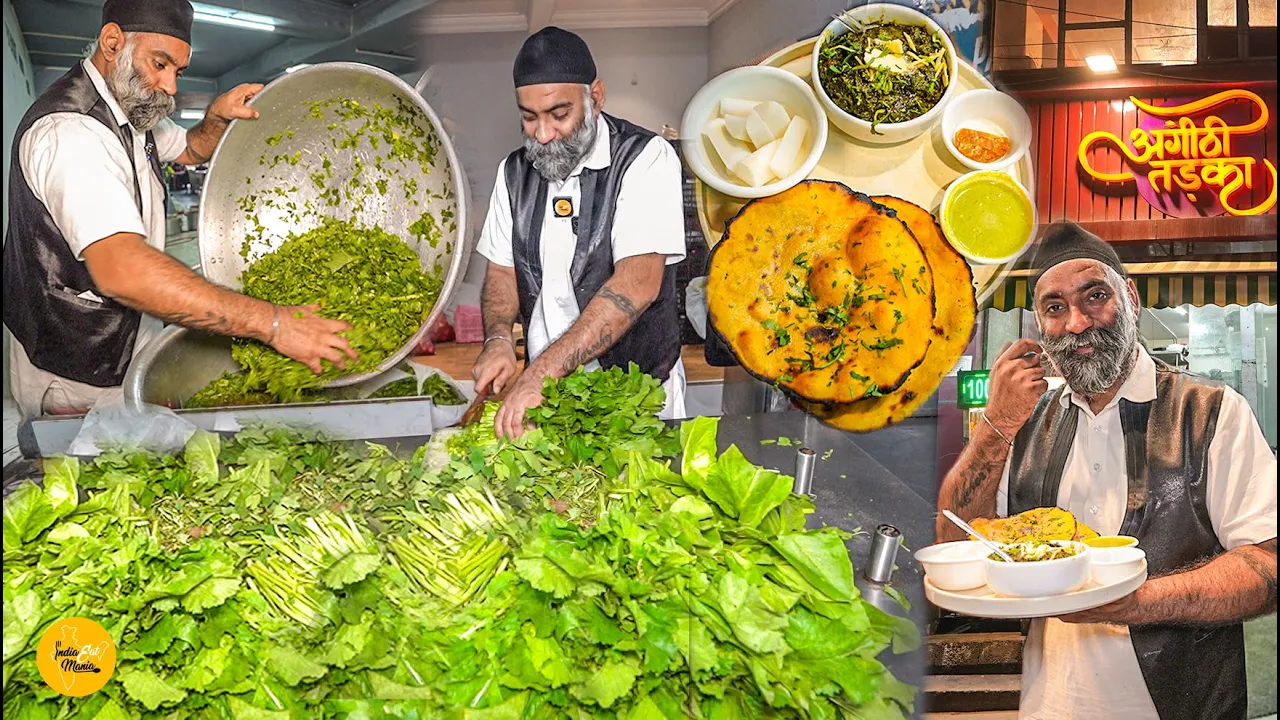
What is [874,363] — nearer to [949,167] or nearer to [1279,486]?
[949,167]

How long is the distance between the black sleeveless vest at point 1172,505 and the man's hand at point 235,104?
2.18 m

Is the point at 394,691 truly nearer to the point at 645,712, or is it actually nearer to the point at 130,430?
the point at 645,712

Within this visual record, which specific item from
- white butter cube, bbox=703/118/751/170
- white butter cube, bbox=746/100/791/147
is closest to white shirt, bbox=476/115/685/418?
white butter cube, bbox=703/118/751/170

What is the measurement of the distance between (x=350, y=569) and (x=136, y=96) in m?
1.26

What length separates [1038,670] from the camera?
245 centimetres

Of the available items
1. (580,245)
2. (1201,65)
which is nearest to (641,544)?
(580,245)

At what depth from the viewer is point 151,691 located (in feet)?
6.76

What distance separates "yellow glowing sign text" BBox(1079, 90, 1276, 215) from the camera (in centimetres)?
238

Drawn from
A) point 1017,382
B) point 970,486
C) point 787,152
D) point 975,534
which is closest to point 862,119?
point 787,152

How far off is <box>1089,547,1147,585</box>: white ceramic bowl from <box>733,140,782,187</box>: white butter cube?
129 centimetres

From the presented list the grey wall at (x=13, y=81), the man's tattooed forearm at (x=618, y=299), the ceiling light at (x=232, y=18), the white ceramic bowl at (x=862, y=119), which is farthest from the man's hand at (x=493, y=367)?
the grey wall at (x=13, y=81)

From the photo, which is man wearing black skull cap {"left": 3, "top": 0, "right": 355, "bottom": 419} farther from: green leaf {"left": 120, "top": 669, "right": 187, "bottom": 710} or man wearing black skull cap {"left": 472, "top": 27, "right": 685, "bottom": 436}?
green leaf {"left": 120, "top": 669, "right": 187, "bottom": 710}

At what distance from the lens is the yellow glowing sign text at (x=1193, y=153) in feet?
7.79

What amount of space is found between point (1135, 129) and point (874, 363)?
0.91 metres
